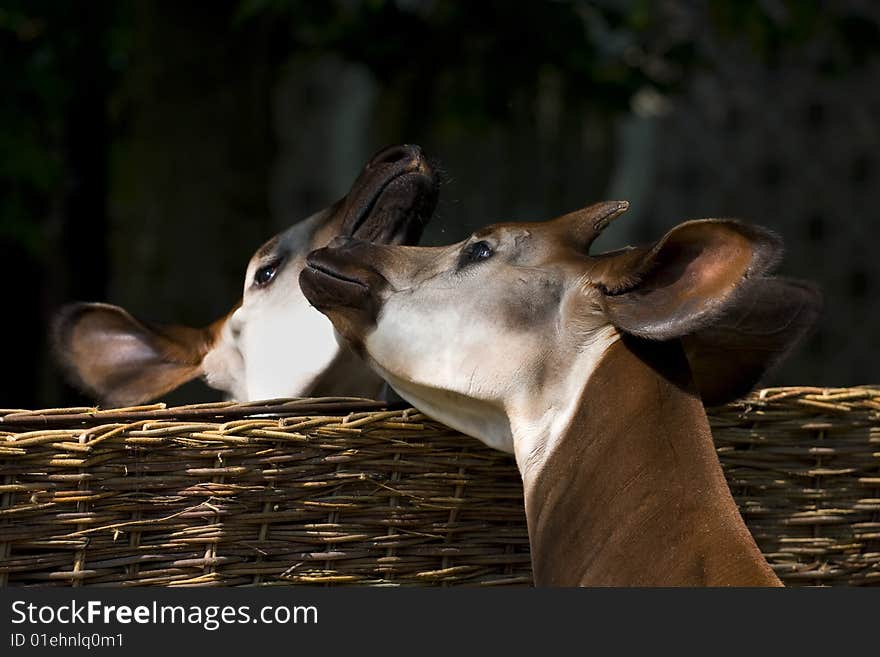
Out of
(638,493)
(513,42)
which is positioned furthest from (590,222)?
(513,42)

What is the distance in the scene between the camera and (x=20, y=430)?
228 cm

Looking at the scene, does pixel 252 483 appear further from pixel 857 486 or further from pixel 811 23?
pixel 811 23

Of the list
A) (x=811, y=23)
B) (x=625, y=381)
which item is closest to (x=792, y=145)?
(x=811, y=23)

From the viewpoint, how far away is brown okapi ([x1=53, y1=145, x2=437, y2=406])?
290cm

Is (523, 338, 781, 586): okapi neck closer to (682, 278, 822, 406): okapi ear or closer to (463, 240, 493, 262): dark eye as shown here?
(682, 278, 822, 406): okapi ear

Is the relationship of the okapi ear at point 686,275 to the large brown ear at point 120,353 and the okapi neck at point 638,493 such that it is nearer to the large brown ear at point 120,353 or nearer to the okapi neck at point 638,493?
the okapi neck at point 638,493

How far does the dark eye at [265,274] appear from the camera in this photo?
316cm

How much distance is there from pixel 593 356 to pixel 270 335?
95cm

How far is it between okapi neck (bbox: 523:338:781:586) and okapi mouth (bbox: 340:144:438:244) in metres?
0.71

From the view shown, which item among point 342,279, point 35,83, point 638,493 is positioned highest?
point 35,83

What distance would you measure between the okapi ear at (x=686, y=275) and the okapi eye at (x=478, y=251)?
0.28 m

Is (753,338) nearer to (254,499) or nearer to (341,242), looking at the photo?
(341,242)

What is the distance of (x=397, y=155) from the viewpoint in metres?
2.96

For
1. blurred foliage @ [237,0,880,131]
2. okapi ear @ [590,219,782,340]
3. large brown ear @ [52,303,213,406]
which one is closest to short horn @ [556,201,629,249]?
okapi ear @ [590,219,782,340]
